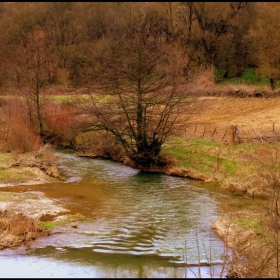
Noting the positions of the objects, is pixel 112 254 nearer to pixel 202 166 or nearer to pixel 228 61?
pixel 202 166

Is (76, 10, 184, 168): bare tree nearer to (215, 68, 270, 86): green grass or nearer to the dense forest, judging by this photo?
the dense forest

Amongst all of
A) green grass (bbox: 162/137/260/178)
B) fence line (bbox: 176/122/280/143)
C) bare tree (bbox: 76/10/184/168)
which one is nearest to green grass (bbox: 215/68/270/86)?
fence line (bbox: 176/122/280/143)

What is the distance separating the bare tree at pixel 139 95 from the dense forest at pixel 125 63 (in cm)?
6

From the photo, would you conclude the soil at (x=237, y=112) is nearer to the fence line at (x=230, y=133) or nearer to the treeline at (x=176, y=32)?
the fence line at (x=230, y=133)

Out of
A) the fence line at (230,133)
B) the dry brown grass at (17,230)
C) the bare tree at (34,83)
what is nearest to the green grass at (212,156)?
the fence line at (230,133)

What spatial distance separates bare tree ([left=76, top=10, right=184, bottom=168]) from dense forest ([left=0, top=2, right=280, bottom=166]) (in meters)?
0.06

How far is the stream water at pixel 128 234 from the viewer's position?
1358 centimetres

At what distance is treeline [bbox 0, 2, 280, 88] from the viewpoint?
49.4 m

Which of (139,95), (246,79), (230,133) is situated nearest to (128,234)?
(139,95)

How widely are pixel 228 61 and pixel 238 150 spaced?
34.1 m

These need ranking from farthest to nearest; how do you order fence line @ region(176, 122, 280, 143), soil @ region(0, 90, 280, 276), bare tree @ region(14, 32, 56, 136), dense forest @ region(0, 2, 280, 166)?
bare tree @ region(14, 32, 56, 136) → soil @ region(0, 90, 280, 276) → fence line @ region(176, 122, 280, 143) → dense forest @ region(0, 2, 280, 166)

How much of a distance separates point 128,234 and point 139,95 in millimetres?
11490

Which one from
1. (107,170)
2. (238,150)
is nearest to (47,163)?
(107,170)

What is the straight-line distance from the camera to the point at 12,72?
133 ft
